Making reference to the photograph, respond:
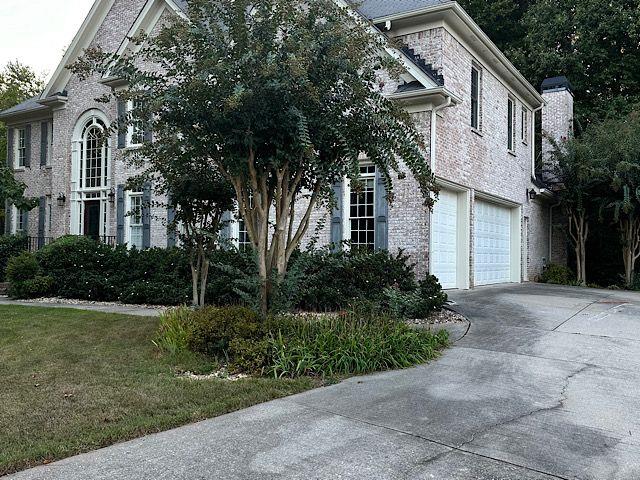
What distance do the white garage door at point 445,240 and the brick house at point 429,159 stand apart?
0.05 m

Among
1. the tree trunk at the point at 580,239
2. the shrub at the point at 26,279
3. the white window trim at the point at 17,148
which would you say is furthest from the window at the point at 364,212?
the white window trim at the point at 17,148

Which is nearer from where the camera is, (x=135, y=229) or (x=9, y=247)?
(x=135, y=229)

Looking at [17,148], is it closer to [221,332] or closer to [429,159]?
[429,159]

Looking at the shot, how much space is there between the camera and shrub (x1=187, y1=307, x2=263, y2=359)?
263 inches

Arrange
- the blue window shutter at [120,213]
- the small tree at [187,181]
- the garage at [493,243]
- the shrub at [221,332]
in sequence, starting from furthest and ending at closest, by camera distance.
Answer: the blue window shutter at [120,213] → the garage at [493,243] → the small tree at [187,181] → the shrub at [221,332]

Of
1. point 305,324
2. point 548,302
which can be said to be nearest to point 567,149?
point 548,302

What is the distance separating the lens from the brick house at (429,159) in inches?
476

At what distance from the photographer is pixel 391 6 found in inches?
522

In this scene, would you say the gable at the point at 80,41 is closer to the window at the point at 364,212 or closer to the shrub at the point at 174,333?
the window at the point at 364,212

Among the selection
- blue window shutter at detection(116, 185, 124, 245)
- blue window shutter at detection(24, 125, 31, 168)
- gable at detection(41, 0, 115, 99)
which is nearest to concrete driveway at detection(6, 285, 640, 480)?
blue window shutter at detection(116, 185, 124, 245)

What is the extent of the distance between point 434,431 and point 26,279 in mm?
11862

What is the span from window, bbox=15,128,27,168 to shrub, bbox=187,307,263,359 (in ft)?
57.2

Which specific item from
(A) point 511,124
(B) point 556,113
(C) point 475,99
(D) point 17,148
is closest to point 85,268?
(C) point 475,99

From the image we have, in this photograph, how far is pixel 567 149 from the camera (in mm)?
17922
